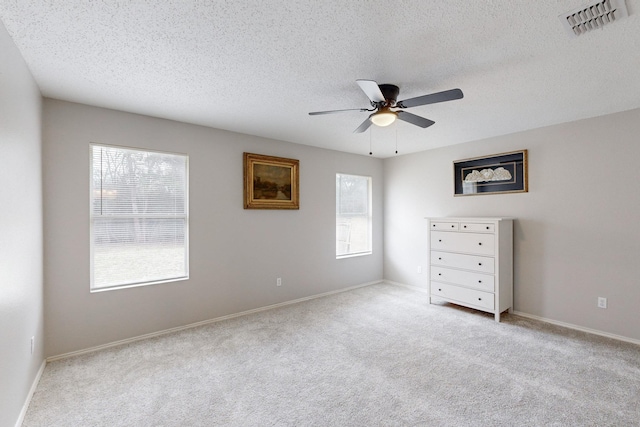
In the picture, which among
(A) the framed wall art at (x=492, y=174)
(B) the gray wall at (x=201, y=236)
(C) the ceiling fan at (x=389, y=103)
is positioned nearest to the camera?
(C) the ceiling fan at (x=389, y=103)

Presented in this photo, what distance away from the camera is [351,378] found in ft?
8.03

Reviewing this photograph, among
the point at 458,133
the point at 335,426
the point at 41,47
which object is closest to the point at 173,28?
the point at 41,47

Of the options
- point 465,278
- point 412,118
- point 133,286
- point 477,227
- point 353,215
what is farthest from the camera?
point 353,215

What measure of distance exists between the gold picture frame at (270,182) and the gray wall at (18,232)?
2074 millimetres

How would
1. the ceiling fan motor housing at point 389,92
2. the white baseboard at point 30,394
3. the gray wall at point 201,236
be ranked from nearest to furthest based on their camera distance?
the white baseboard at point 30,394
the ceiling fan motor housing at point 389,92
the gray wall at point 201,236

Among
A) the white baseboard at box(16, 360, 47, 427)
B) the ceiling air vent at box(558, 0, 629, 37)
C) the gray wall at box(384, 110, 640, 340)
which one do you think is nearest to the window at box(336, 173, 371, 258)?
the gray wall at box(384, 110, 640, 340)

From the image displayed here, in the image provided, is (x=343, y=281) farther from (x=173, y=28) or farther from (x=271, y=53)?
(x=173, y=28)

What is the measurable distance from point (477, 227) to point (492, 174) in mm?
887

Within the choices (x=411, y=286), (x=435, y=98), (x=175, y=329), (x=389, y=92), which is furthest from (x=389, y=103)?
(x=411, y=286)

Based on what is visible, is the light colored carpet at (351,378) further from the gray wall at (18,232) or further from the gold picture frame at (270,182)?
the gold picture frame at (270,182)

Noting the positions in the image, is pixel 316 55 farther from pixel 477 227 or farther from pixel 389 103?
pixel 477 227

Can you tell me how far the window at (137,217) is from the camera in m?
3.06

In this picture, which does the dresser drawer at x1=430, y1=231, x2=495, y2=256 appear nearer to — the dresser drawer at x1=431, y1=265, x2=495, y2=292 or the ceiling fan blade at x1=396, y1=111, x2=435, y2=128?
the dresser drawer at x1=431, y1=265, x2=495, y2=292

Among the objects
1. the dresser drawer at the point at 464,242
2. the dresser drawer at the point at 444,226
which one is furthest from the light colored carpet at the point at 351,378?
the dresser drawer at the point at 444,226
